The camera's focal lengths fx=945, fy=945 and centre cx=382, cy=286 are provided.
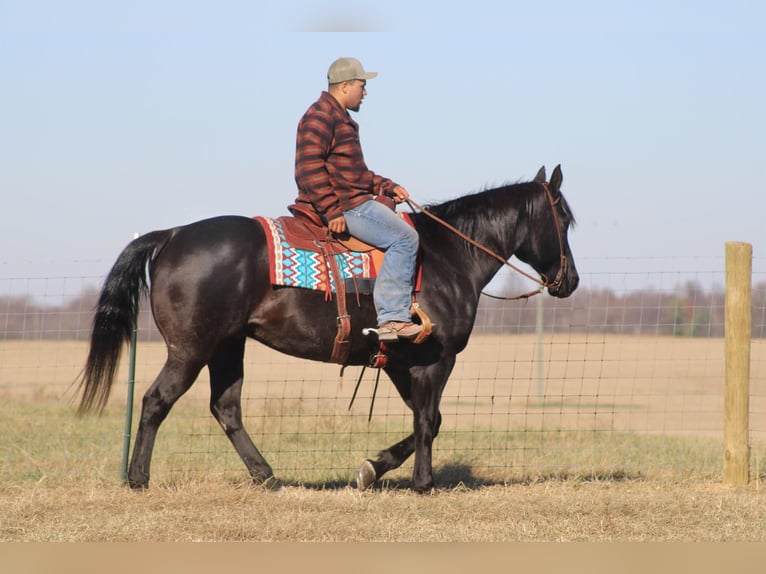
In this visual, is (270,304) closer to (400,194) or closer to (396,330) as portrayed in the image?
(396,330)

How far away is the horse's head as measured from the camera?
782 cm

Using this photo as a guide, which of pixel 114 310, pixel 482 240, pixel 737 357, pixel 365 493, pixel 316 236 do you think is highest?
pixel 482 240

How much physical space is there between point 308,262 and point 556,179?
228cm

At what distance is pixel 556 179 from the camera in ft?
25.7

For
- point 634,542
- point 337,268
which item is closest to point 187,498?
point 337,268

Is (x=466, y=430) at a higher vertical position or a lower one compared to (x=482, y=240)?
lower

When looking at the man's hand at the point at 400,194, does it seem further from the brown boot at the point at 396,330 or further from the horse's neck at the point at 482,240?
the brown boot at the point at 396,330

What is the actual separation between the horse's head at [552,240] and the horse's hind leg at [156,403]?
293cm

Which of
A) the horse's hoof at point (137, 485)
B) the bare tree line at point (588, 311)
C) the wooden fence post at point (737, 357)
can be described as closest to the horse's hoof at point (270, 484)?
the horse's hoof at point (137, 485)

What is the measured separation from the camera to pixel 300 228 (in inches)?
279

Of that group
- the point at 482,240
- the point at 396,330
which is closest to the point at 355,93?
the point at 482,240

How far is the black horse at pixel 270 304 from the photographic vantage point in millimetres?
6801

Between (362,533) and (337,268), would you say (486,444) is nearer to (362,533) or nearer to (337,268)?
(337,268)

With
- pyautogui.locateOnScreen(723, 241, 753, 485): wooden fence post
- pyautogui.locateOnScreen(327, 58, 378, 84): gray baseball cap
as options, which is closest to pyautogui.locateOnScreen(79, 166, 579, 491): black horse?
pyautogui.locateOnScreen(327, 58, 378, 84): gray baseball cap
